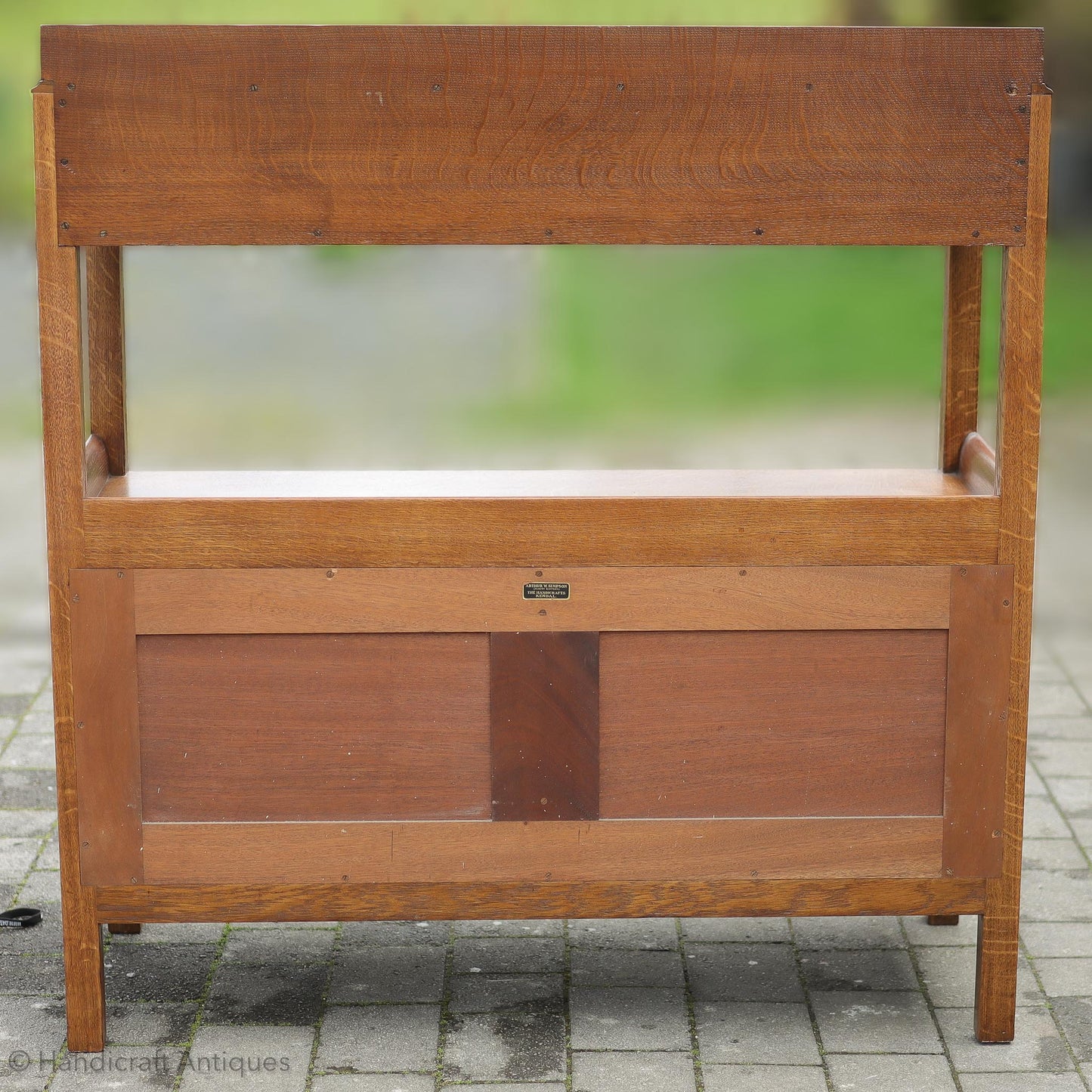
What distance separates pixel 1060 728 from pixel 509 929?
2.42 meters

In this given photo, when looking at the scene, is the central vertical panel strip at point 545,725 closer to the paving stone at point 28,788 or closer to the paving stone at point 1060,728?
the paving stone at point 28,788

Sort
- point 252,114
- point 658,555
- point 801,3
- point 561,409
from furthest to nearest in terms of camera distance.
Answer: point 561,409, point 801,3, point 658,555, point 252,114

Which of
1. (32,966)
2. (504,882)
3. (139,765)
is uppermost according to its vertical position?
(139,765)

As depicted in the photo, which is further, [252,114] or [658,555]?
[658,555]

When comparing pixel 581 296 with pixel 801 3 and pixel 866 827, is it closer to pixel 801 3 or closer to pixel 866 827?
pixel 801 3

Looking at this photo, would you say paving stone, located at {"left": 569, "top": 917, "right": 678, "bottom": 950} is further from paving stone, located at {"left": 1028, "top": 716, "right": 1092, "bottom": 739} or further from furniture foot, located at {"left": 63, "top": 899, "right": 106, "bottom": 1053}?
paving stone, located at {"left": 1028, "top": 716, "right": 1092, "bottom": 739}

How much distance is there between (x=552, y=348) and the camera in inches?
547

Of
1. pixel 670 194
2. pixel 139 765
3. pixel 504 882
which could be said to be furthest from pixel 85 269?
pixel 504 882

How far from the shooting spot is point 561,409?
44.0ft

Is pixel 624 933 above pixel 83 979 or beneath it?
beneath

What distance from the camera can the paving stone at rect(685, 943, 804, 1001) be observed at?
3707mm

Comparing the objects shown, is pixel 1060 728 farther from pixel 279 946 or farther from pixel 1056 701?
pixel 279 946

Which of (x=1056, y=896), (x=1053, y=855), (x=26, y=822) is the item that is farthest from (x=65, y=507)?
(x=1053, y=855)

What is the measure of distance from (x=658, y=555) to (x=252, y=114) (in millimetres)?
1177
